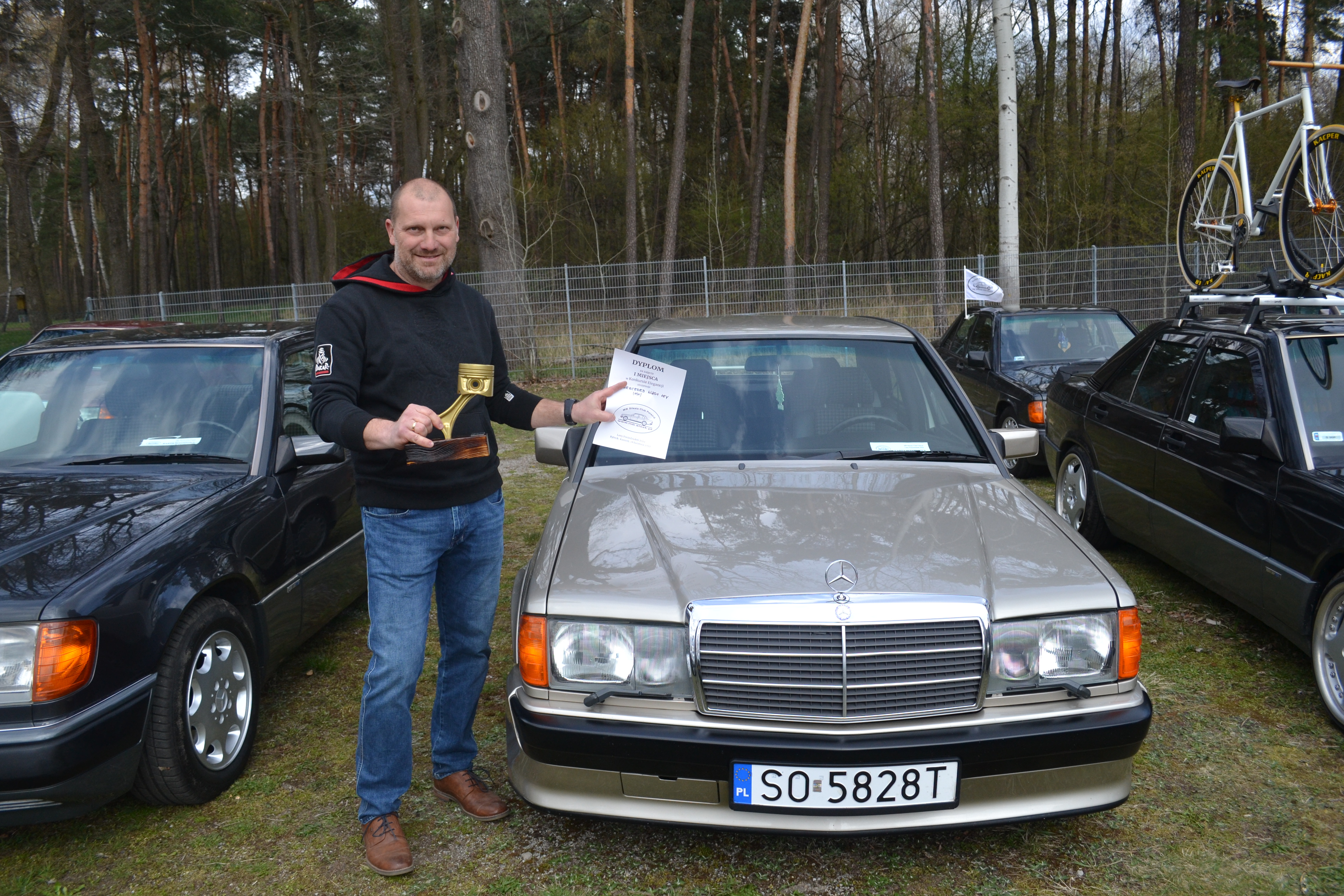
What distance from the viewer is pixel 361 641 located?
476 centimetres

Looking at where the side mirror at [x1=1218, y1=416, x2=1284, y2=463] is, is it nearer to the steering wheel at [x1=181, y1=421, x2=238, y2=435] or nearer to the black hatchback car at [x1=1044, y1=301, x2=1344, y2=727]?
the black hatchback car at [x1=1044, y1=301, x2=1344, y2=727]

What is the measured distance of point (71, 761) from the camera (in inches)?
101

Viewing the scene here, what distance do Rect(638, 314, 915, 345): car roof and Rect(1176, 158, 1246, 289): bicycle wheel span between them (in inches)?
171

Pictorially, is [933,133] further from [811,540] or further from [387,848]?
[387,848]

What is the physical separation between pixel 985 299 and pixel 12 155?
19064mm

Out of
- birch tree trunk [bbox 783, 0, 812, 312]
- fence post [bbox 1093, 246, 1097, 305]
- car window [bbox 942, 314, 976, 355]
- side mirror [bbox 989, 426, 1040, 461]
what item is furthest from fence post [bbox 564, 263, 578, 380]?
side mirror [bbox 989, 426, 1040, 461]

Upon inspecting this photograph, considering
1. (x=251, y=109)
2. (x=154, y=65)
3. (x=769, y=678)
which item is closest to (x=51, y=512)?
(x=769, y=678)

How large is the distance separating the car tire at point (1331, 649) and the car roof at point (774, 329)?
1886mm

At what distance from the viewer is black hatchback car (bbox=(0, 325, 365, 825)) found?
8.50ft

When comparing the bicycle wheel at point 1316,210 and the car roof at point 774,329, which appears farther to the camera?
the bicycle wheel at point 1316,210

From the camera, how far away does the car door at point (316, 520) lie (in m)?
3.95

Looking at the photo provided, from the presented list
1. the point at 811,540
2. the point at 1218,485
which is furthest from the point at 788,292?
the point at 811,540

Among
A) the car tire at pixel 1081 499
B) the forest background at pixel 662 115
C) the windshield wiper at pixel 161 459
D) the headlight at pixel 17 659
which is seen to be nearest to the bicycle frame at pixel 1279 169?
the car tire at pixel 1081 499

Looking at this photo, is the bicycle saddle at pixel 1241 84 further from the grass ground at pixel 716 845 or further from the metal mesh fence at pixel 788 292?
the metal mesh fence at pixel 788 292
